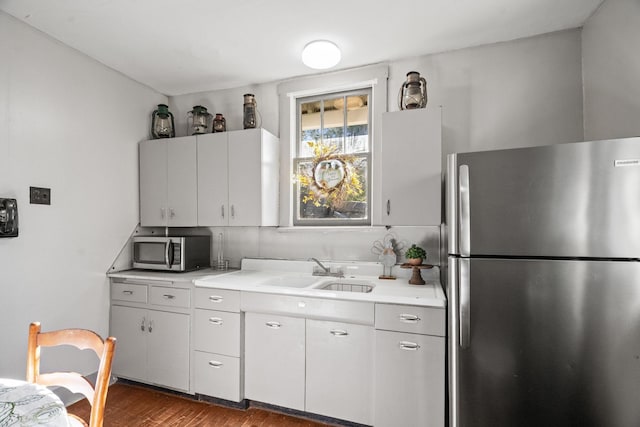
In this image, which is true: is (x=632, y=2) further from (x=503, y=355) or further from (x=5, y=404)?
(x=5, y=404)

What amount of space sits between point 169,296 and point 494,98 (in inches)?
111

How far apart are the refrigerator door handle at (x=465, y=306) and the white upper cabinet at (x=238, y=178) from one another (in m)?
1.61

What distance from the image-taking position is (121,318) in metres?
2.68

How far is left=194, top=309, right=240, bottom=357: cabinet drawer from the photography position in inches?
89.7

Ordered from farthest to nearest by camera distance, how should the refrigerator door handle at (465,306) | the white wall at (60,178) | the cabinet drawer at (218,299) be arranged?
1. the cabinet drawer at (218,299)
2. the white wall at (60,178)
3. the refrigerator door handle at (465,306)

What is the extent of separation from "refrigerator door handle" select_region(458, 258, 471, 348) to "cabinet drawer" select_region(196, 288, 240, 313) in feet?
4.73

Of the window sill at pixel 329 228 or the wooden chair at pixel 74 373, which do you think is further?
the window sill at pixel 329 228

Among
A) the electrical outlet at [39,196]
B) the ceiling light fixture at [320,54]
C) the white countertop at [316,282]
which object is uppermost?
the ceiling light fixture at [320,54]

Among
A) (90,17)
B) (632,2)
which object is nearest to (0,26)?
(90,17)

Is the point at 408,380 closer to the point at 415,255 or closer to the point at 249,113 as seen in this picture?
the point at 415,255

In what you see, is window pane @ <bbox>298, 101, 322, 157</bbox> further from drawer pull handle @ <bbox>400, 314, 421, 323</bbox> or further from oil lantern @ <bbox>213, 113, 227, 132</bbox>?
drawer pull handle @ <bbox>400, 314, 421, 323</bbox>

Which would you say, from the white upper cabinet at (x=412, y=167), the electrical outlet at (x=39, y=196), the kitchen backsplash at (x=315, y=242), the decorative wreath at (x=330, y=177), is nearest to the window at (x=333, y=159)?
the decorative wreath at (x=330, y=177)

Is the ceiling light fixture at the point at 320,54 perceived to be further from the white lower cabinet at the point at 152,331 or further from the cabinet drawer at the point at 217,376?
the cabinet drawer at the point at 217,376

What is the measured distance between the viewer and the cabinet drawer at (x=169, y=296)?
2457mm
